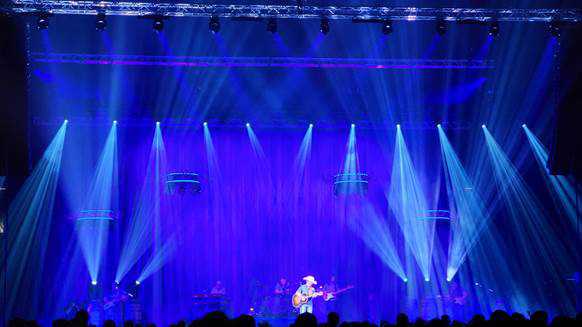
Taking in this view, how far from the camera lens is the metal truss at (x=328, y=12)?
35.1ft

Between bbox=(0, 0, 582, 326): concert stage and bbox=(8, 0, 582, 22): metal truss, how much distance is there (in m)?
0.92

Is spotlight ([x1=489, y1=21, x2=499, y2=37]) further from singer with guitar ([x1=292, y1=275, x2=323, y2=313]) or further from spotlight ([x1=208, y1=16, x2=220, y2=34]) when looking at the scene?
singer with guitar ([x1=292, y1=275, x2=323, y2=313])

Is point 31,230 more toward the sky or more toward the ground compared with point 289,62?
more toward the ground

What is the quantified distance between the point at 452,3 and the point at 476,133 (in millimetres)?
5456

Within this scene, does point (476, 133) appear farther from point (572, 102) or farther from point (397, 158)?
point (572, 102)

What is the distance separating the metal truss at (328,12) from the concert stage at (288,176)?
3.03 ft

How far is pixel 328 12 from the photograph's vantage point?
1087 cm

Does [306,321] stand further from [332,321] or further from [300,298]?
[300,298]

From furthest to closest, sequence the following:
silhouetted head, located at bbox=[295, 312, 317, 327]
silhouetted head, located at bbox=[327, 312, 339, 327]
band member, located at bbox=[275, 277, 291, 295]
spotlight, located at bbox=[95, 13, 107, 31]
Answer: band member, located at bbox=[275, 277, 291, 295] → spotlight, located at bbox=[95, 13, 107, 31] → silhouetted head, located at bbox=[327, 312, 339, 327] → silhouetted head, located at bbox=[295, 312, 317, 327]

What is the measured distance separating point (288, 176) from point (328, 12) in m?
6.42

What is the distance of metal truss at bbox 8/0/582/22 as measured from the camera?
35.1 ft

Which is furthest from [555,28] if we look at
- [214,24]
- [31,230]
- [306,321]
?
[31,230]

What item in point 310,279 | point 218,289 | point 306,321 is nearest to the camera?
point 306,321

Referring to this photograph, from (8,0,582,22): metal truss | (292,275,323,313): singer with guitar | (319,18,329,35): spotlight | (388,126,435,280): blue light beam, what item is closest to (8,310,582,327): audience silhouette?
(319,18,329,35): spotlight
